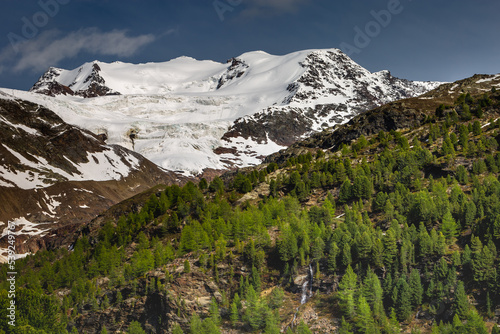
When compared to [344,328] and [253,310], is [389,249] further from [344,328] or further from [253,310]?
[253,310]

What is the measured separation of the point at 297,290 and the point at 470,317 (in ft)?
116

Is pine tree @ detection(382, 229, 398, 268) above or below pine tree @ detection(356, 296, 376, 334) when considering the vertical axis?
above

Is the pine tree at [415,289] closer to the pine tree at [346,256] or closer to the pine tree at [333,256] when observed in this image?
the pine tree at [346,256]

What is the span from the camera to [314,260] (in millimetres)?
106250

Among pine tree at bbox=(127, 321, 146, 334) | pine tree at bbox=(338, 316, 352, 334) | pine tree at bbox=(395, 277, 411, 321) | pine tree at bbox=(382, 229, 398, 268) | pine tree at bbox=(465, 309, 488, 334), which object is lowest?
pine tree at bbox=(465, 309, 488, 334)

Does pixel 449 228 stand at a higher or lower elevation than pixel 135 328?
higher

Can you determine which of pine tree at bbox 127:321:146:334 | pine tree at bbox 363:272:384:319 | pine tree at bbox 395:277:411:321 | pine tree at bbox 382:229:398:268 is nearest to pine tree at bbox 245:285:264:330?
pine tree at bbox 363:272:384:319

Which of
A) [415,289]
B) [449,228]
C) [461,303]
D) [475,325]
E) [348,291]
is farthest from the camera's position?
[449,228]

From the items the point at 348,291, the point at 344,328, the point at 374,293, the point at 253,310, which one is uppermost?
the point at 348,291

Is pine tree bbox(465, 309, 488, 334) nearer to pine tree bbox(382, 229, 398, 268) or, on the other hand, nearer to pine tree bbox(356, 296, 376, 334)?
pine tree bbox(356, 296, 376, 334)

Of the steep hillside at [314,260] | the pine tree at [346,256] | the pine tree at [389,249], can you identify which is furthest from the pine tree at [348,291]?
the pine tree at [389,249]

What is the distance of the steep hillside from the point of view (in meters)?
91.1

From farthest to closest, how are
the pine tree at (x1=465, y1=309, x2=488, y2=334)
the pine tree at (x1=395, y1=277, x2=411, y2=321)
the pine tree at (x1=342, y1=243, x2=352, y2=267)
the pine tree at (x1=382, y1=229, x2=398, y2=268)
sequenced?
the pine tree at (x1=342, y1=243, x2=352, y2=267)
the pine tree at (x1=382, y1=229, x2=398, y2=268)
the pine tree at (x1=395, y1=277, x2=411, y2=321)
the pine tree at (x1=465, y1=309, x2=488, y2=334)

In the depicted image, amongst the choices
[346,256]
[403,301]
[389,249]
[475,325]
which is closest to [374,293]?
[403,301]
